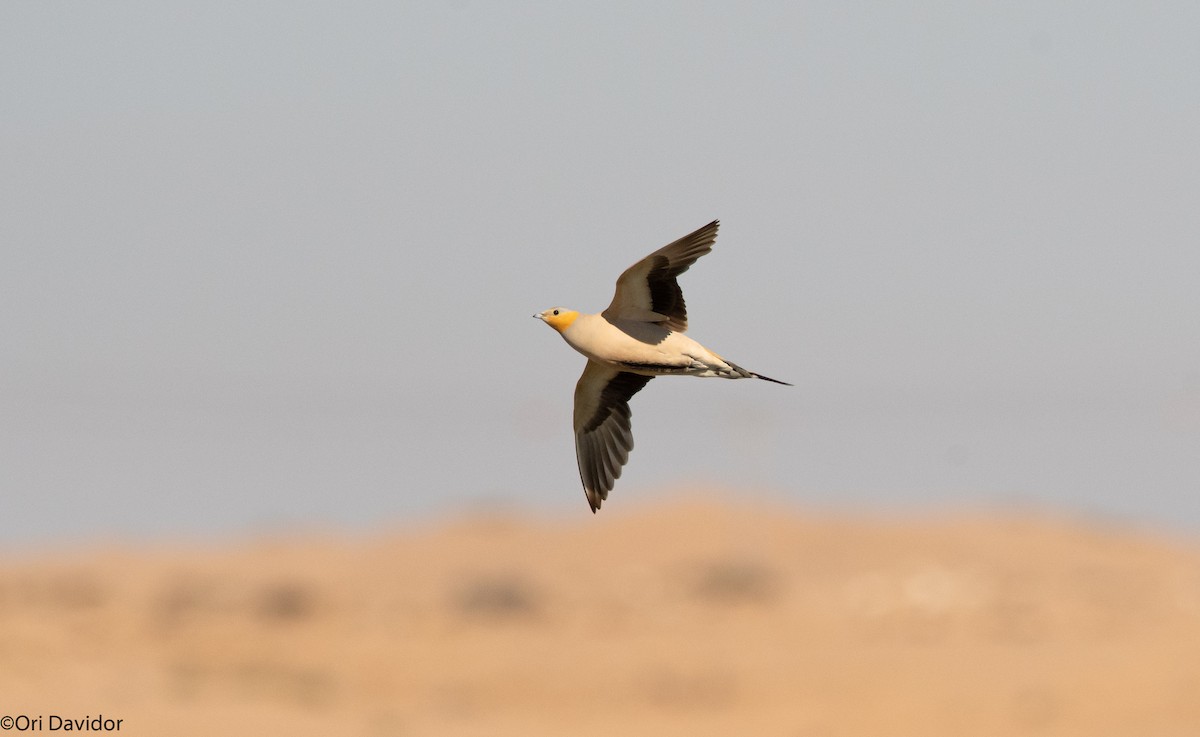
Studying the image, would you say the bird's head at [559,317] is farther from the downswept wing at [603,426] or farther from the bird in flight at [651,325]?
the downswept wing at [603,426]

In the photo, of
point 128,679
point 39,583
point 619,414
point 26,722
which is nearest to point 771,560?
point 39,583

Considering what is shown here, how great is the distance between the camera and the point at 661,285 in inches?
480

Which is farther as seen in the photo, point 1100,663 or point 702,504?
point 702,504

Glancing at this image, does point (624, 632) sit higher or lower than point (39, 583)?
lower

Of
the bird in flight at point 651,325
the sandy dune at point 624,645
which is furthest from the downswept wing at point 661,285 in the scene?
the sandy dune at point 624,645

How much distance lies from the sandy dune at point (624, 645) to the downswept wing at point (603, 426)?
12.4 metres

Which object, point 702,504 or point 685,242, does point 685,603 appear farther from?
point 685,242

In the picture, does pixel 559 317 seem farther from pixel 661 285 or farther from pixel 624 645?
pixel 624 645

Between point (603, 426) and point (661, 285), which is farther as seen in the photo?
point (603, 426)

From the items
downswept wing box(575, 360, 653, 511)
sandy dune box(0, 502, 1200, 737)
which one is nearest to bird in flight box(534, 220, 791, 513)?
downswept wing box(575, 360, 653, 511)

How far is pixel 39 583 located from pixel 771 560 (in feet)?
72.8

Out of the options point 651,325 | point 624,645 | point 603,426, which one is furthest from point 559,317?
point 624,645

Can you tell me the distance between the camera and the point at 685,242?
12062 mm

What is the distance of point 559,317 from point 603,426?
1.63m
